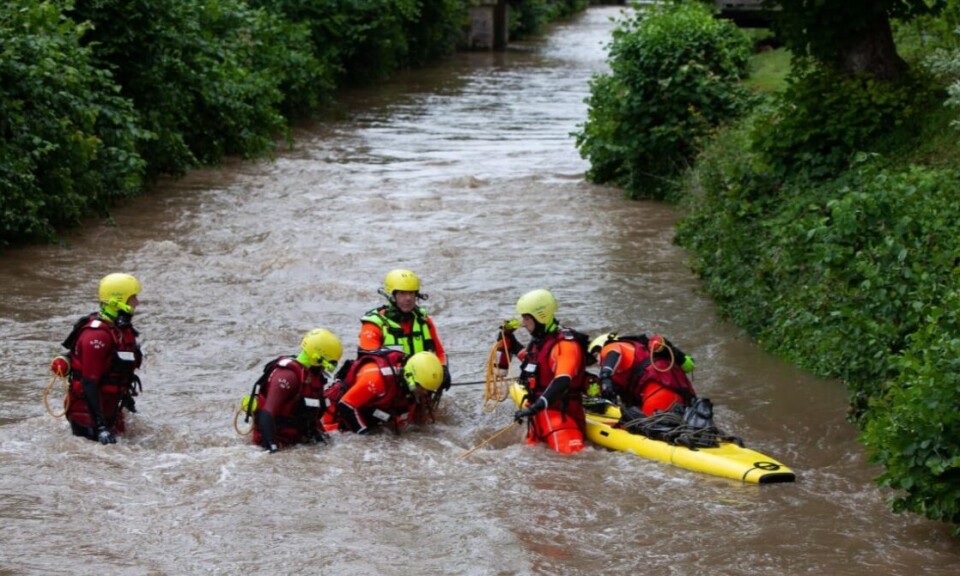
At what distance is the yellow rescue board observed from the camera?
963 cm

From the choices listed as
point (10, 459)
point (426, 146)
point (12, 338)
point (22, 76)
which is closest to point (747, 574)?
point (10, 459)

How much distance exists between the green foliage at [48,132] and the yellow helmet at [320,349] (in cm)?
755

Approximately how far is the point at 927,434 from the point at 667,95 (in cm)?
1310

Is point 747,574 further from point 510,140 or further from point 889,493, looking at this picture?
point 510,140

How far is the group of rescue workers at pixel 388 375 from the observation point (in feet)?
33.3

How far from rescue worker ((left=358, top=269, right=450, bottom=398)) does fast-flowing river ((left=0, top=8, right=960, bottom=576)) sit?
0.71m

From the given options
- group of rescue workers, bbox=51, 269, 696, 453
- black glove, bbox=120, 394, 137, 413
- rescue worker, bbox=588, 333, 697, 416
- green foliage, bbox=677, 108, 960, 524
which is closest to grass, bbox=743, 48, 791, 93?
green foliage, bbox=677, 108, 960, 524

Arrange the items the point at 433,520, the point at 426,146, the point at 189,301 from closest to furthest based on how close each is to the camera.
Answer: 1. the point at 433,520
2. the point at 189,301
3. the point at 426,146

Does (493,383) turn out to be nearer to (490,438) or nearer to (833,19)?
(490,438)

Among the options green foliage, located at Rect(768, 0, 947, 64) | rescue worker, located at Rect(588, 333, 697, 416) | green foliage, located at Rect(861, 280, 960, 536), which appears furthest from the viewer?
green foliage, located at Rect(768, 0, 947, 64)

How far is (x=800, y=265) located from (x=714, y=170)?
3.34 m

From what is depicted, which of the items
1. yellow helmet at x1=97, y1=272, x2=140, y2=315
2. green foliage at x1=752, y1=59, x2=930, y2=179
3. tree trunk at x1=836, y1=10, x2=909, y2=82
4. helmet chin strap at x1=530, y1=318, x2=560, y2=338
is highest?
tree trunk at x1=836, y1=10, x2=909, y2=82

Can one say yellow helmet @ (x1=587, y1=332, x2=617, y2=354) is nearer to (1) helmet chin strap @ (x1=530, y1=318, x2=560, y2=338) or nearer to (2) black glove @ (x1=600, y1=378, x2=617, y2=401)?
(2) black glove @ (x1=600, y1=378, x2=617, y2=401)

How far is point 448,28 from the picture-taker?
4766 centimetres
